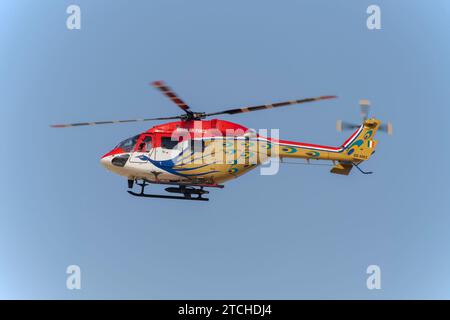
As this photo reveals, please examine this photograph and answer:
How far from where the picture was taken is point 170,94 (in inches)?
828

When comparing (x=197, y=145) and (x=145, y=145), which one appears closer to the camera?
(x=197, y=145)

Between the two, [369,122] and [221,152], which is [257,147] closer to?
[221,152]

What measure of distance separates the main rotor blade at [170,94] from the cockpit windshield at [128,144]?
1.39 meters

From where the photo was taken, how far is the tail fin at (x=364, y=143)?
22.4 m

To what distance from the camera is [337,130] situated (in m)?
22.6

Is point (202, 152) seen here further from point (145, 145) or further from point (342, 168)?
point (342, 168)

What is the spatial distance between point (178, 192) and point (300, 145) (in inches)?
111

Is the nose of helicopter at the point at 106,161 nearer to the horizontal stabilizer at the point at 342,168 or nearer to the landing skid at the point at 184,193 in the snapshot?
the landing skid at the point at 184,193

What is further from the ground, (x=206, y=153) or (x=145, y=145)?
(x=145, y=145)

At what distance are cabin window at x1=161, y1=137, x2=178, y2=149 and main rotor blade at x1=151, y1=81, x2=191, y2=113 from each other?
73 centimetres

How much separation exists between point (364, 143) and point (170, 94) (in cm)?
445

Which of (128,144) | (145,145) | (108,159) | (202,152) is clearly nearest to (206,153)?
(202,152)

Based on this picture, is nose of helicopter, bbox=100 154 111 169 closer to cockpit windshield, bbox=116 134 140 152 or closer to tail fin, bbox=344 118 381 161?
cockpit windshield, bbox=116 134 140 152
